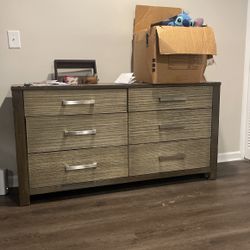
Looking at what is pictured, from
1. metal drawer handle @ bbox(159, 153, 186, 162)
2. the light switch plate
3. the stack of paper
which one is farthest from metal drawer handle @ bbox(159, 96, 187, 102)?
the light switch plate

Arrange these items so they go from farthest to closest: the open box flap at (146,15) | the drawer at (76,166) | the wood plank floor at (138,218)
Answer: the open box flap at (146,15)
the drawer at (76,166)
the wood plank floor at (138,218)

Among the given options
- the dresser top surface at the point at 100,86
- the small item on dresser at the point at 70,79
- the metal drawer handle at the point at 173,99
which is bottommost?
the metal drawer handle at the point at 173,99

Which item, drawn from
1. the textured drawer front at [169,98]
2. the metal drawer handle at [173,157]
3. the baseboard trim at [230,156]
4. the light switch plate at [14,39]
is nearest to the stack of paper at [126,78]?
the textured drawer front at [169,98]

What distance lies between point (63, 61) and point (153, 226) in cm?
130

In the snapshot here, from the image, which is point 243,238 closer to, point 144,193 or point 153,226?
point 153,226

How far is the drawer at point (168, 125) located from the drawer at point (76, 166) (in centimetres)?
16

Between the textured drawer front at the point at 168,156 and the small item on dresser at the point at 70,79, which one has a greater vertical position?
the small item on dresser at the point at 70,79

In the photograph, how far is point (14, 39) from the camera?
7.47ft

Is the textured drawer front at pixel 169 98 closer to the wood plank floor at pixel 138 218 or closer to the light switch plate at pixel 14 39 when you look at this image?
the wood plank floor at pixel 138 218

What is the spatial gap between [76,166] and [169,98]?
0.77 metres

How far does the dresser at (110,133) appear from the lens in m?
2.00

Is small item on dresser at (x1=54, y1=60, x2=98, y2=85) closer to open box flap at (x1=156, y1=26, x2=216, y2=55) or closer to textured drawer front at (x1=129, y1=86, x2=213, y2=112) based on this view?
textured drawer front at (x1=129, y1=86, x2=213, y2=112)

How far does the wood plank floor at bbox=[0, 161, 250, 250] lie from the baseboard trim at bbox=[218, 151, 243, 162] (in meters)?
0.53

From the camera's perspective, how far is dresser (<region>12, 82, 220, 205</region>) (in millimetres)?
2002
